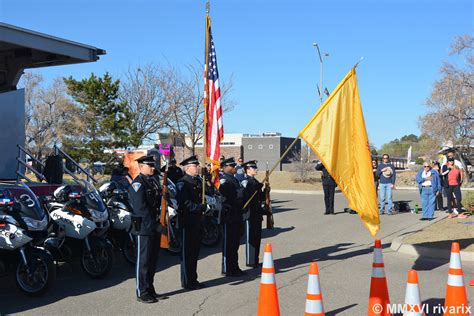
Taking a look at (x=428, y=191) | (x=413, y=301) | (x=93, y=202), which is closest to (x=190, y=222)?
(x=93, y=202)

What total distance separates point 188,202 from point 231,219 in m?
1.26

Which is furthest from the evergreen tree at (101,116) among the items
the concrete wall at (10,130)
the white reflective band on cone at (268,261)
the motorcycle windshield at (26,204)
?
the white reflective band on cone at (268,261)

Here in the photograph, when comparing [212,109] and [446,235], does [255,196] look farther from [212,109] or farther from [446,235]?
[446,235]

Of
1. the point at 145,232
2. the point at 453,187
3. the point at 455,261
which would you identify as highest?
the point at 453,187

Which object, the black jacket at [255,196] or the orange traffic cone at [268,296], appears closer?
the orange traffic cone at [268,296]

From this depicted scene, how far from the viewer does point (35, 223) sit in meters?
7.99

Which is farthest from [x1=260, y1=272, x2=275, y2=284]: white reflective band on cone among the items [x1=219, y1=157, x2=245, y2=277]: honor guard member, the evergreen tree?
the evergreen tree

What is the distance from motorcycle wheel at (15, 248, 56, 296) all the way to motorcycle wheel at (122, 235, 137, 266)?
216 centimetres

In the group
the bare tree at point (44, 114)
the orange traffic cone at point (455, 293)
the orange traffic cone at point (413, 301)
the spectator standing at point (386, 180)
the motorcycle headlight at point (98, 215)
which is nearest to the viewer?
the orange traffic cone at point (413, 301)

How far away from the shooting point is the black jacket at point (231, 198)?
29.4 feet

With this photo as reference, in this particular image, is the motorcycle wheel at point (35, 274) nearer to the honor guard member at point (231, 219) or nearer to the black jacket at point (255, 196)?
the honor guard member at point (231, 219)

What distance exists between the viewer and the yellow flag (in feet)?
25.4

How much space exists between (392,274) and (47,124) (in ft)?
127

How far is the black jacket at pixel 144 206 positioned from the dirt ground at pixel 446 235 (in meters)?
5.78
